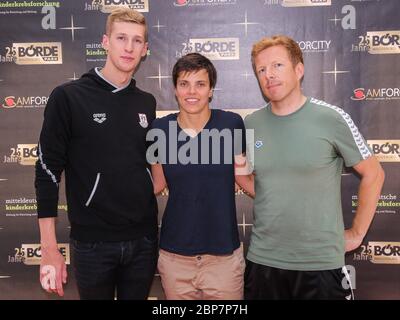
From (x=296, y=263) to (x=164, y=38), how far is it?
166 cm

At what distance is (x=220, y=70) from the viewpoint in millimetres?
2510

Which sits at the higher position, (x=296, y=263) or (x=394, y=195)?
(x=394, y=195)

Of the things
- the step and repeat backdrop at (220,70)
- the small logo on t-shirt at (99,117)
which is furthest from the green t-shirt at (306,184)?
the step and repeat backdrop at (220,70)

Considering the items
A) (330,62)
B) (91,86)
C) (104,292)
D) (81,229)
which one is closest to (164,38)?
(91,86)

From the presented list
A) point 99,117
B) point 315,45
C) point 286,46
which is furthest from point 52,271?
point 315,45

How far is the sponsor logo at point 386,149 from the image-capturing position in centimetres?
245

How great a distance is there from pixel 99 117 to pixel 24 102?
3.82 ft

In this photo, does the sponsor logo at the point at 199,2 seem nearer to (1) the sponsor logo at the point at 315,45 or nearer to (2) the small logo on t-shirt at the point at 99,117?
(1) the sponsor logo at the point at 315,45

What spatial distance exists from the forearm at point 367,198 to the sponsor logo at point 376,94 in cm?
83

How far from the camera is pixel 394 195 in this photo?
8.09 ft

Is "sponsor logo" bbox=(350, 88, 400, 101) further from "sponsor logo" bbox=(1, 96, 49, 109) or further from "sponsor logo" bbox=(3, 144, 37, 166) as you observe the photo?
"sponsor logo" bbox=(3, 144, 37, 166)

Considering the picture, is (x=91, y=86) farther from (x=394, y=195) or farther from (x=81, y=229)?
(x=394, y=195)

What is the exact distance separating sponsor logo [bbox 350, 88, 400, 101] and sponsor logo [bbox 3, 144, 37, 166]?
7.22 ft

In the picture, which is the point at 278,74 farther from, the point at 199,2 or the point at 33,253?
the point at 33,253
